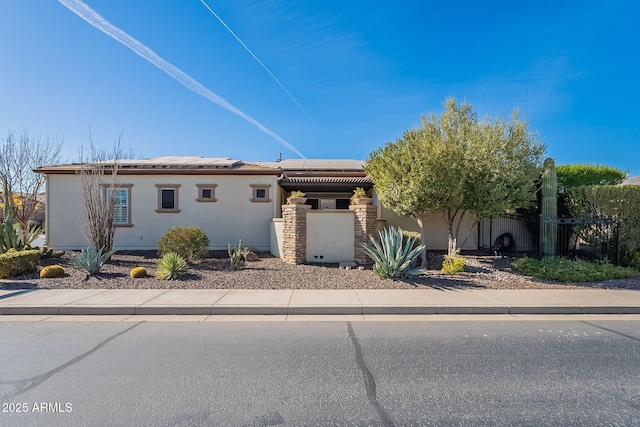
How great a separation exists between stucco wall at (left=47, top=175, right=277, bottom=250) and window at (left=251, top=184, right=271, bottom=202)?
16cm

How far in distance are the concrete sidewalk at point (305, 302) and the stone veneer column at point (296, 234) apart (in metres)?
3.22

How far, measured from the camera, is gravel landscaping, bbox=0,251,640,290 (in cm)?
774

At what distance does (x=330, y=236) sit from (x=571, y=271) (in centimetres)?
730

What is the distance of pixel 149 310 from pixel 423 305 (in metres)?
5.60

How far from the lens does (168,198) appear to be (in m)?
13.7

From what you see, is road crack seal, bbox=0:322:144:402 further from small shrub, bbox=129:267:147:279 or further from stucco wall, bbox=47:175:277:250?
stucco wall, bbox=47:175:277:250

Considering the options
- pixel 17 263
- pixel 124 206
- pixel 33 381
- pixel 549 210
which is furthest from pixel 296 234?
pixel 549 210

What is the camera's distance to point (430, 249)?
43.1 ft

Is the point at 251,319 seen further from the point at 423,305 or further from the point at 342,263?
the point at 342,263

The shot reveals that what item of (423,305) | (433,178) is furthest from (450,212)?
(423,305)

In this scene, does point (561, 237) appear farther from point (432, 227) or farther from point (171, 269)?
point (171, 269)

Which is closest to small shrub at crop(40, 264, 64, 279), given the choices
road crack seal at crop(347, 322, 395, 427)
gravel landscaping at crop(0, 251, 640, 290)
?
gravel landscaping at crop(0, 251, 640, 290)

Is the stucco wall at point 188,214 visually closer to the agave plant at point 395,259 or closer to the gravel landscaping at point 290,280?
the gravel landscaping at point 290,280

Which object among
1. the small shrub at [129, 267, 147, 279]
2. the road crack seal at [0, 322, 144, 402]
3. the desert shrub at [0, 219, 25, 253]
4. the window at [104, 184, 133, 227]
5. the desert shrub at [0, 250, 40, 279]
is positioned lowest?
the road crack seal at [0, 322, 144, 402]
